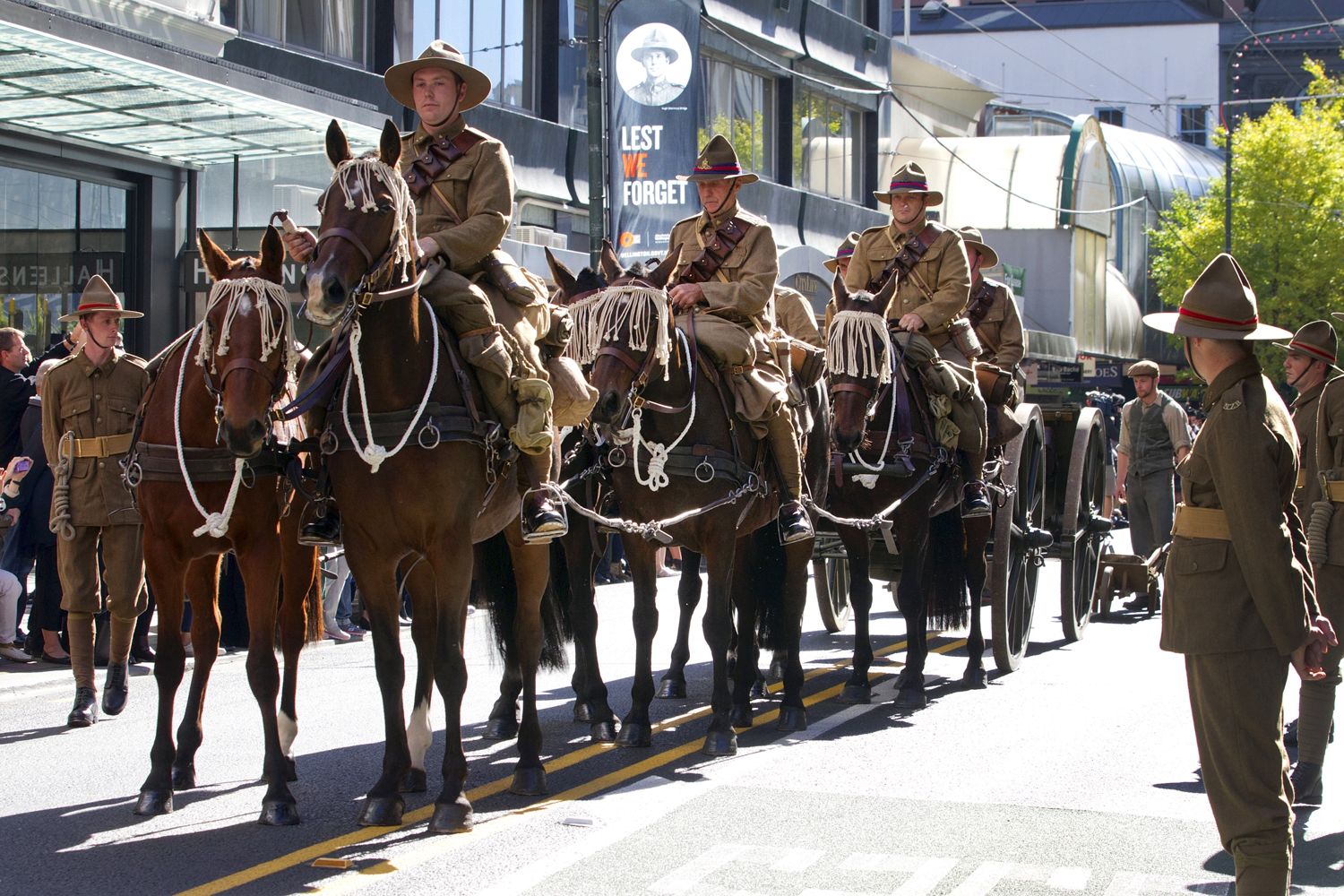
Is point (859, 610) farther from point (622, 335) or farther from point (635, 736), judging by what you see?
point (622, 335)

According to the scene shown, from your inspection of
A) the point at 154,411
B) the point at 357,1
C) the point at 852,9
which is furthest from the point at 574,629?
the point at 852,9

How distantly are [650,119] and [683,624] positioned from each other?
11.0 m

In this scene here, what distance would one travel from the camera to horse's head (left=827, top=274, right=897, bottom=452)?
10.5 metres

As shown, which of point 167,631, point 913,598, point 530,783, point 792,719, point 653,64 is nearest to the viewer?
point 167,631

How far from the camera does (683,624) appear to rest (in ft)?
35.0

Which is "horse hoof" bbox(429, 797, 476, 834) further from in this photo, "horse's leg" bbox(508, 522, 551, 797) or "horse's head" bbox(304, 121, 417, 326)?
"horse's head" bbox(304, 121, 417, 326)

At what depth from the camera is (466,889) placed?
20.2 feet

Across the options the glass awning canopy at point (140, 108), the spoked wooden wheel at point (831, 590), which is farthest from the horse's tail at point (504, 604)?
Answer: the glass awning canopy at point (140, 108)

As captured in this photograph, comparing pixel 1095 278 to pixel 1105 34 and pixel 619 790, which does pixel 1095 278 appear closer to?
pixel 1105 34

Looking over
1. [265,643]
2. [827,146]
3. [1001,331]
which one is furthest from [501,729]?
[827,146]

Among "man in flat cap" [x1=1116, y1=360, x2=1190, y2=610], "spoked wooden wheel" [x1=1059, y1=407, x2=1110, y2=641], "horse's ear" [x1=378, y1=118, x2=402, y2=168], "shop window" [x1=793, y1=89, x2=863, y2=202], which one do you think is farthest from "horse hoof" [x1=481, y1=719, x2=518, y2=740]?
"shop window" [x1=793, y1=89, x2=863, y2=202]

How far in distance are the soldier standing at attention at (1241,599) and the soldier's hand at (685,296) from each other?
4.04 meters

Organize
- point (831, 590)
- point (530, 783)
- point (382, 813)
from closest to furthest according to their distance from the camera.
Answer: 1. point (382, 813)
2. point (530, 783)
3. point (831, 590)

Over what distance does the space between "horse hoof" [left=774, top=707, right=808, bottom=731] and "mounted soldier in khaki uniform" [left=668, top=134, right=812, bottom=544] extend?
977 mm
